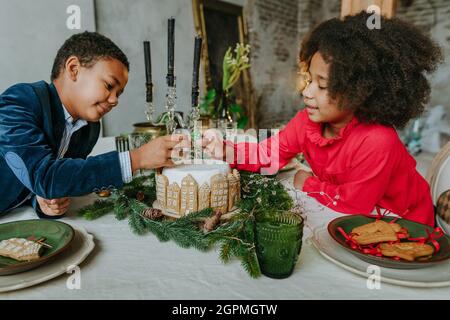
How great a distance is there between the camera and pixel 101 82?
1214 millimetres

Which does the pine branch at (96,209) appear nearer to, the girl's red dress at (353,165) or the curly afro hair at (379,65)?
the girl's red dress at (353,165)

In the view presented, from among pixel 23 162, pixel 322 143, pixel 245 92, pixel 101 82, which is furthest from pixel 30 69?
pixel 245 92

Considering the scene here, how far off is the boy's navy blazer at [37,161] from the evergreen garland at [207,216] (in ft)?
0.33

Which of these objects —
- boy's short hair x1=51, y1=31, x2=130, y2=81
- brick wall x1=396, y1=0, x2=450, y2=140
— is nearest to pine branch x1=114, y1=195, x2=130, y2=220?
boy's short hair x1=51, y1=31, x2=130, y2=81

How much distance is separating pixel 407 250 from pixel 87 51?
3.88ft

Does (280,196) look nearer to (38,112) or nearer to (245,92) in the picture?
(38,112)

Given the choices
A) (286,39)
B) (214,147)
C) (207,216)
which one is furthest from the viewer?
(286,39)

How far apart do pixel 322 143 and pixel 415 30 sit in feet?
1.89

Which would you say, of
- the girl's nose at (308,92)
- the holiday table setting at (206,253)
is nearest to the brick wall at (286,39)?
the girl's nose at (308,92)

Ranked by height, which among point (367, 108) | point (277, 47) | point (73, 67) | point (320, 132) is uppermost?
point (277, 47)

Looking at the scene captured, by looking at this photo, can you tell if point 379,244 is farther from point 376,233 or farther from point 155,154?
point 155,154

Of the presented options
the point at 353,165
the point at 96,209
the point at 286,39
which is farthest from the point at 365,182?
the point at 286,39

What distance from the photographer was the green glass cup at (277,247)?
0.70 meters

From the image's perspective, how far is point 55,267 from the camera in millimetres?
739
